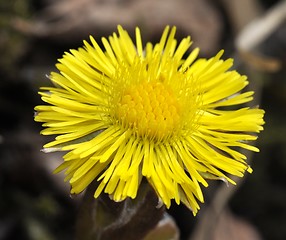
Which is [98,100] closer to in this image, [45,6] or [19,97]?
[19,97]

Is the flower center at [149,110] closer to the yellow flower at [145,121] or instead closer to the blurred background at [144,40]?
the yellow flower at [145,121]

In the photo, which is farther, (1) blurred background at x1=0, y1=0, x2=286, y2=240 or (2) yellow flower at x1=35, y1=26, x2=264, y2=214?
(1) blurred background at x1=0, y1=0, x2=286, y2=240

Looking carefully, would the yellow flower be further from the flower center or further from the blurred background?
the blurred background

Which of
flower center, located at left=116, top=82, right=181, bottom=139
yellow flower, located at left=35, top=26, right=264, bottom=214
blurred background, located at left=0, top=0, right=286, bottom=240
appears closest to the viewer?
yellow flower, located at left=35, top=26, right=264, bottom=214

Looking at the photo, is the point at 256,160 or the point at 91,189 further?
the point at 256,160

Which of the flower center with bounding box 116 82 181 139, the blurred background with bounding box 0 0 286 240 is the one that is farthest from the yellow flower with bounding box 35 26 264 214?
the blurred background with bounding box 0 0 286 240

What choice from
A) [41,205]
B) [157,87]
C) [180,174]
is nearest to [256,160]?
→ [41,205]
